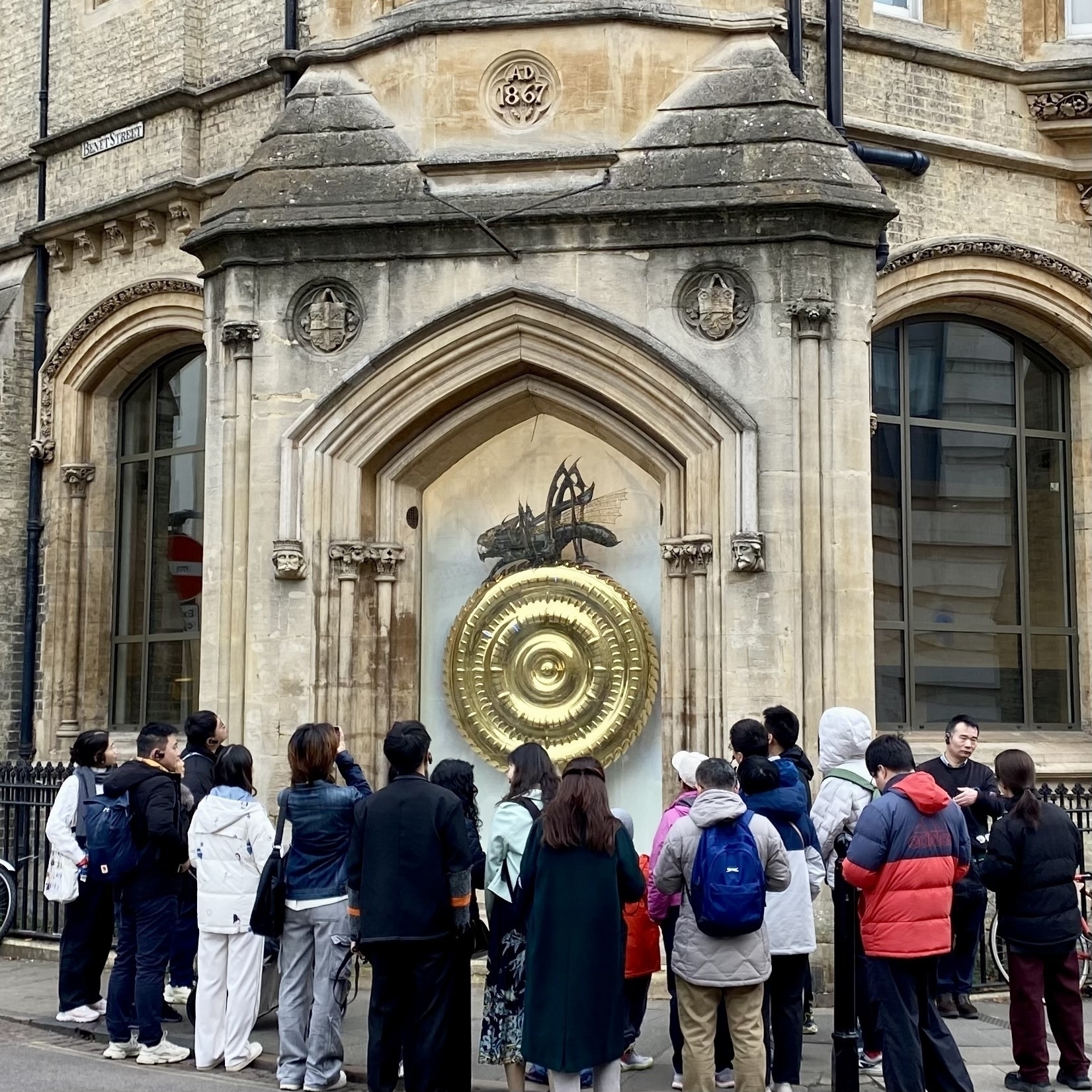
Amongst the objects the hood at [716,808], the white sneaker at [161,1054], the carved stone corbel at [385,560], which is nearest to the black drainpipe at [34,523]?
the carved stone corbel at [385,560]

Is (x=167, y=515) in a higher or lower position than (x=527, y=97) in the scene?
lower

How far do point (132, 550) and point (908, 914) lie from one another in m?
10.4

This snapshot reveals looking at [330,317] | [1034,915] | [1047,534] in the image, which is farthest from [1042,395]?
[1034,915]

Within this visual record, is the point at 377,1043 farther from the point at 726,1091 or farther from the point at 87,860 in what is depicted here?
the point at 87,860

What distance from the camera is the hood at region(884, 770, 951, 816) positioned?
6453mm

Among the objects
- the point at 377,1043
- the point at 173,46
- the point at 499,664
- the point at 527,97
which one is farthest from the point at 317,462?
the point at 173,46

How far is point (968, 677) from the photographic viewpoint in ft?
43.4

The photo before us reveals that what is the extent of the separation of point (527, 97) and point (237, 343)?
7.89 ft

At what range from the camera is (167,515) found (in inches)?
595

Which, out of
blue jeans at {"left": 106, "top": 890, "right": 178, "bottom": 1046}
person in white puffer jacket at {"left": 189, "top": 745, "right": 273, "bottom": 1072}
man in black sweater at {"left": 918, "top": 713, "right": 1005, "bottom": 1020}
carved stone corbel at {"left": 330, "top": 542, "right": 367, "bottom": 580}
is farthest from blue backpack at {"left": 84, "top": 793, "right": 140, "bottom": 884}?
man in black sweater at {"left": 918, "top": 713, "right": 1005, "bottom": 1020}

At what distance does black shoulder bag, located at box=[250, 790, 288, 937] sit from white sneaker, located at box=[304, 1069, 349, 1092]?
67cm

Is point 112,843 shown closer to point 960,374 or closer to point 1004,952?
point 1004,952

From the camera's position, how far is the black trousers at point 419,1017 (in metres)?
6.68

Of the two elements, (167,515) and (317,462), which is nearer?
(317,462)
